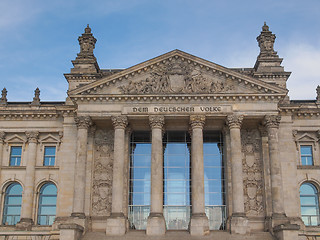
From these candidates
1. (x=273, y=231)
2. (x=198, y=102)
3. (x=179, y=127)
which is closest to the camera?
(x=273, y=231)

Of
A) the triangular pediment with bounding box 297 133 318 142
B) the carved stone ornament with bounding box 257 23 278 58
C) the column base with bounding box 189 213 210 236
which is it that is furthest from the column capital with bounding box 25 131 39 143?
the triangular pediment with bounding box 297 133 318 142

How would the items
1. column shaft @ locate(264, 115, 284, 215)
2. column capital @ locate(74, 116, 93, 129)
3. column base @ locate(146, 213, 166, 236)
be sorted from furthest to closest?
column capital @ locate(74, 116, 93, 129) → column shaft @ locate(264, 115, 284, 215) → column base @ locate(146, 213, 166, 236)

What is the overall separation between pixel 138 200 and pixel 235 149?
9.77 meters

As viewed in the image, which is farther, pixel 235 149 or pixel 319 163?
pixel 319 163

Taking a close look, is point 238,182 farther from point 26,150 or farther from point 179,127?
point 26,150

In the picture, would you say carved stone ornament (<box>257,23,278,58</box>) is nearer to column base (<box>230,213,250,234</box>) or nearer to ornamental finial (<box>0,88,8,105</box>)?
column base (<box>230,213,250,234</box>)

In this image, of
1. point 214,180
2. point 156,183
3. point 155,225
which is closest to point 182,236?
point 155,225

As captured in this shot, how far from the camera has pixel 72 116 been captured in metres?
41.9

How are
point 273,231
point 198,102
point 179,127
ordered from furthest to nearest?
point 179,127 → point 198,102 → point 273,231

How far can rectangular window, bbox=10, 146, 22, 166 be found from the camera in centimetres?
4403

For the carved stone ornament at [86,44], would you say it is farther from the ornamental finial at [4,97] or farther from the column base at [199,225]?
the column base at [199,225]

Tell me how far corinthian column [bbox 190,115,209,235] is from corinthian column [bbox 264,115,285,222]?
5555mm

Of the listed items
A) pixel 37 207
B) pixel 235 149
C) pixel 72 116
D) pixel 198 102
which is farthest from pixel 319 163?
pixel 37 207

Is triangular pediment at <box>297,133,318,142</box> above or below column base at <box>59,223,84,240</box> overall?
above
